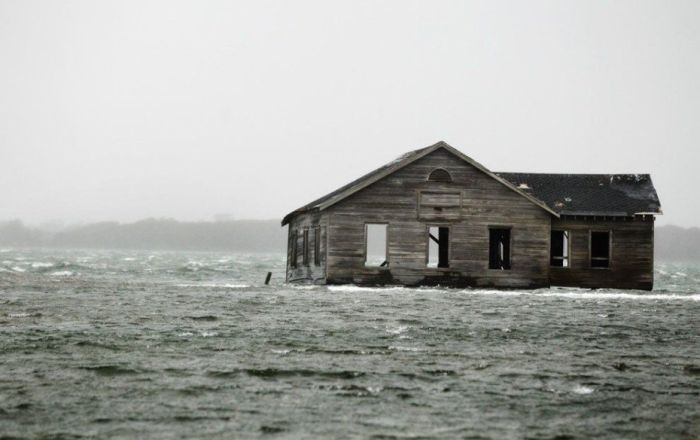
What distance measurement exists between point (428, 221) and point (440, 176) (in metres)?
1.86

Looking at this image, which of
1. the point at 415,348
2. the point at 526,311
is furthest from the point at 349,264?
the point at 415,348

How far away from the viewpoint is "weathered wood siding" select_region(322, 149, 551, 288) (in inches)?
1238

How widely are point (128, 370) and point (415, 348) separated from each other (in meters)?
5.24

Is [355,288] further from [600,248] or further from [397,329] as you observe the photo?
[397,329]

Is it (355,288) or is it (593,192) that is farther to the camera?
(593,192)

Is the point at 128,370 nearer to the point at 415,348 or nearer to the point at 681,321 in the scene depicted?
the point at 415,348

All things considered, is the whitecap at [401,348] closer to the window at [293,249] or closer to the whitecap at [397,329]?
the whitecap at [397,329]

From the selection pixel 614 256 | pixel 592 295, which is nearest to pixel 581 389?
pixel 592 295

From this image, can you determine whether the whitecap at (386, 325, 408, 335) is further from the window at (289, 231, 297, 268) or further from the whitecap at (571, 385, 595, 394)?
the window at (289, 231, 297, 268)

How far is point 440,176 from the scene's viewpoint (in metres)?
31.6

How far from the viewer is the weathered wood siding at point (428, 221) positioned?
31453 millimetres

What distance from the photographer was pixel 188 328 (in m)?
16.7

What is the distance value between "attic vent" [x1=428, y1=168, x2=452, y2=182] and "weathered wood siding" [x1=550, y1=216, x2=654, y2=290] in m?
5.12

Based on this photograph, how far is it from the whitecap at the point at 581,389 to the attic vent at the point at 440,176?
69.5 ft
